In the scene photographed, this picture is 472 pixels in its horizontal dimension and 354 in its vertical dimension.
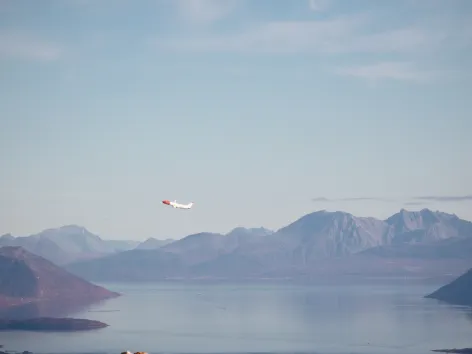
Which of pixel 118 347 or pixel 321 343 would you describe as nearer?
pixel 118 347

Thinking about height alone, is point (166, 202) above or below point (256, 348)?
above

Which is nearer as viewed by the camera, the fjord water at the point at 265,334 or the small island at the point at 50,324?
the fjord water at the point at 265,334

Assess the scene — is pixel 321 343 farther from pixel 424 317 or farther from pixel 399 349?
pixel 424 317

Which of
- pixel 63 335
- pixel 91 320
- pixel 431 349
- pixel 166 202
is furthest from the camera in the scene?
pixel 91 320

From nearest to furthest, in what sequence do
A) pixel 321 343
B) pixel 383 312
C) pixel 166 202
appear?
pixel 166 202, pixel 321 343, pixel 383 312

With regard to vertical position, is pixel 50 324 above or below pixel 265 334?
above

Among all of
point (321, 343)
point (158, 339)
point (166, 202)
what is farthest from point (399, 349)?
point (166, 202)

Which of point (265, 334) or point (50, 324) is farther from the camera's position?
point (50, 324)

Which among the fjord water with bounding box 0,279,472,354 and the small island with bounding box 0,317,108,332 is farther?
the small island with bounding box 0,317,108,332
